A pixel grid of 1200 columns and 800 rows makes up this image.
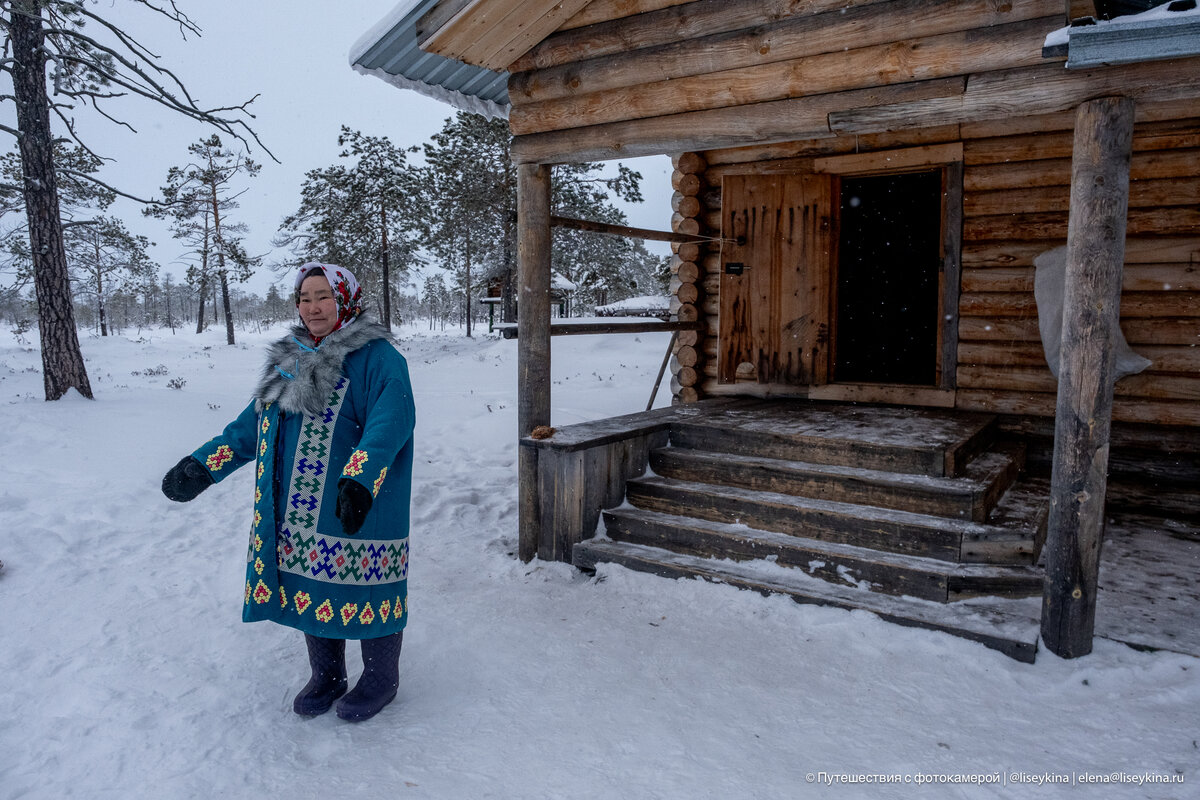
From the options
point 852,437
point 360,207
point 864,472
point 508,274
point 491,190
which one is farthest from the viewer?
point 360,207

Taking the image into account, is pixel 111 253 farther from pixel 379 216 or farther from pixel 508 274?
pixel 508 274

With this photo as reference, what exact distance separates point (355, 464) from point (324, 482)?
344mm

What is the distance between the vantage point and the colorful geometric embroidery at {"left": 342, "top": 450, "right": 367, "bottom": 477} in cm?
256

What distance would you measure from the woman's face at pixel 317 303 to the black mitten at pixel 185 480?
749mm

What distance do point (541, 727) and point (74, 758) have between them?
171 centimetres

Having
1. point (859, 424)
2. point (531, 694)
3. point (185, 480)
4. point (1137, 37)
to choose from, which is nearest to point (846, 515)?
point (859, 424)

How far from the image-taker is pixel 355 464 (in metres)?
2.57

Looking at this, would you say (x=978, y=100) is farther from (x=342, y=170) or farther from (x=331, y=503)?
(x=342, y=170)

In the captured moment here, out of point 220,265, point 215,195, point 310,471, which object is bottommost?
point 310,471

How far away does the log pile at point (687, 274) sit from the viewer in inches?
285

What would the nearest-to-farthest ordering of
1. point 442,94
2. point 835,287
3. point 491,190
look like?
point 442,94 → point 835,287 → point 491,190

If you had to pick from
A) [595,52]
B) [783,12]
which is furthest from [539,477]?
[783,12]

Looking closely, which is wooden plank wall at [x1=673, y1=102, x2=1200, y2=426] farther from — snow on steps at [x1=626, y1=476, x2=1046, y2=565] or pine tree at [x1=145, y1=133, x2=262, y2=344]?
pine tree at [x1=145, y1=133, x2=262, y2=344]

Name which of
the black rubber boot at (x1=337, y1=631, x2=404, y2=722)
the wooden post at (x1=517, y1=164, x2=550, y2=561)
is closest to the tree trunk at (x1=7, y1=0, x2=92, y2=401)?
the wooden post at (x1=517, y1=164, x2=550, y2=561)
